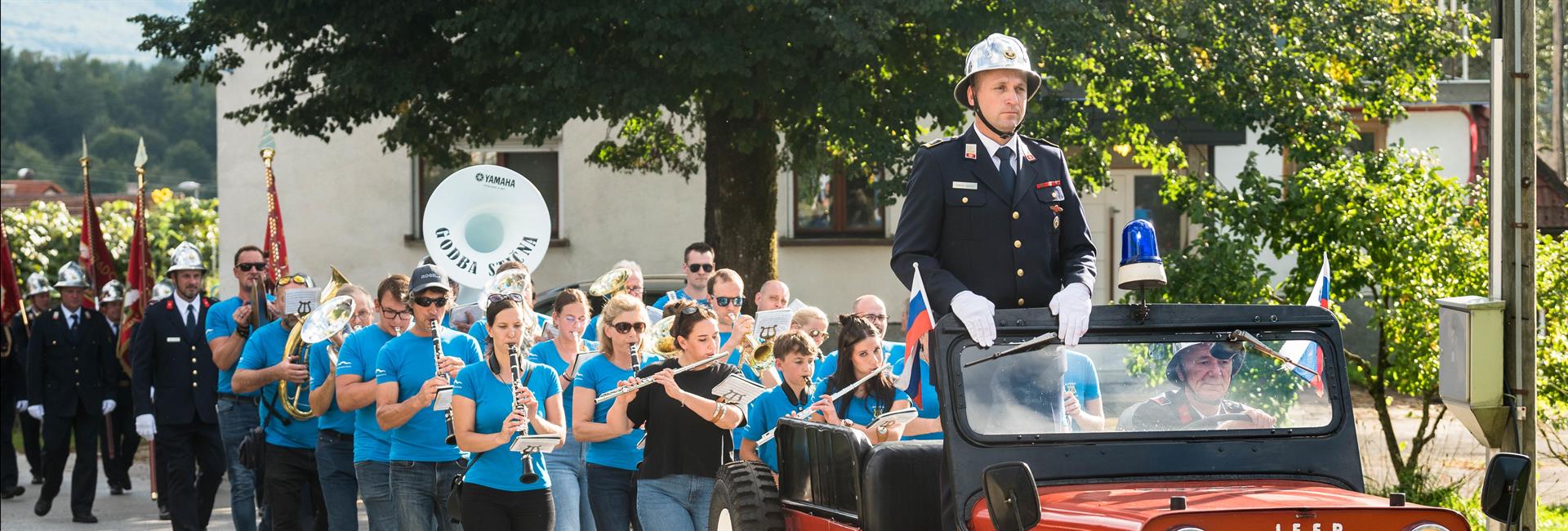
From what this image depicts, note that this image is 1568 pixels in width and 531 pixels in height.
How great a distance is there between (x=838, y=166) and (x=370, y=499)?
968 centimetres

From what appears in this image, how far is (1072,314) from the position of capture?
4.92m

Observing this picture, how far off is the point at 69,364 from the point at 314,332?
5761 millimetres

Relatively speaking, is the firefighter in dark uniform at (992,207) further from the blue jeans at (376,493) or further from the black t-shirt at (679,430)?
the blue jeans at (376,493)

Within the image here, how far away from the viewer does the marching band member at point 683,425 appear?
7363 millimetres

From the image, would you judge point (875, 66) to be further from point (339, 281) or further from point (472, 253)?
point (339, 281)

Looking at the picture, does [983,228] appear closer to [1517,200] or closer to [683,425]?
[683,425]

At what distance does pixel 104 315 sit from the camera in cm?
1366

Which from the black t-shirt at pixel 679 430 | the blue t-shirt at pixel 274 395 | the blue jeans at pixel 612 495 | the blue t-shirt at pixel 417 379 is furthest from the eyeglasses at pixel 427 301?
the blue t-shirt at pixel 274 395

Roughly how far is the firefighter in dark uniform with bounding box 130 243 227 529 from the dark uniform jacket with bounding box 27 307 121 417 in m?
2.07

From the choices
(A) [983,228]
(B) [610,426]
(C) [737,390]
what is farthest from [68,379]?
(A) [983,228]

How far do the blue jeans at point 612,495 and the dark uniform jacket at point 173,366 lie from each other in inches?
146

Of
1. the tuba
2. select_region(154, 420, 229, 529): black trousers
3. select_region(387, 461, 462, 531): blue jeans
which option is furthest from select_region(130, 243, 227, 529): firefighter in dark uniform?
select_region(387, 461, 462, 531): blue jeans

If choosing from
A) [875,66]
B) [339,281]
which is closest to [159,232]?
[875,66]

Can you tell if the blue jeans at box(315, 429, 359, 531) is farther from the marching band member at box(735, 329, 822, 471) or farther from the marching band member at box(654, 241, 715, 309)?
the marching band member at box(654, 241, 715, 309)
